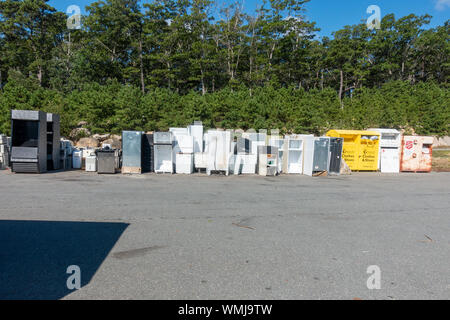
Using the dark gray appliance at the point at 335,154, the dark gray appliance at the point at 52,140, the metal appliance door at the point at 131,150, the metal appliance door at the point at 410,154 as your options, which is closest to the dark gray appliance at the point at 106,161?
the metal appliance door at the point at 131,150

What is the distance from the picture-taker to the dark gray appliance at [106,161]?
551 inches

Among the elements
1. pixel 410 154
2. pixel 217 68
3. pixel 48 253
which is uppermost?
pixel 217 68

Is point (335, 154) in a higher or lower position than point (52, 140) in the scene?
lower

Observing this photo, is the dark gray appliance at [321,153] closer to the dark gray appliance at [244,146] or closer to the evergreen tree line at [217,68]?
the dark gray appliance at [244,146]

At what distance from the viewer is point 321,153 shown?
52.4 feet

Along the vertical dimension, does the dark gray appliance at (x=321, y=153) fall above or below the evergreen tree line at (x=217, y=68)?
below

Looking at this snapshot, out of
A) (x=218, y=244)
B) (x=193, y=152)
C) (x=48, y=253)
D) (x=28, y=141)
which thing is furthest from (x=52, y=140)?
(x=218, y=244)

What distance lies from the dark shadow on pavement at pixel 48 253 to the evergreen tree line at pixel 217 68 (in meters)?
17.3

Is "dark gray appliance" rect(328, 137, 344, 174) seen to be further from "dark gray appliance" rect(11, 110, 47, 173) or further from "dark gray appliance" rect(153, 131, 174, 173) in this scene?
"dark gray appliance" rect(11, 110, 47, 173)

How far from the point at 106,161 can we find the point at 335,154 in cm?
1225

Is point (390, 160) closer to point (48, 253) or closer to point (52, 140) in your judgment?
point (48, 253)

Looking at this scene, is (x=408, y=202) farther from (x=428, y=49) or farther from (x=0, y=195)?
(x=428, y=49)

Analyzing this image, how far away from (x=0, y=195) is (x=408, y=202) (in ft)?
42.2
